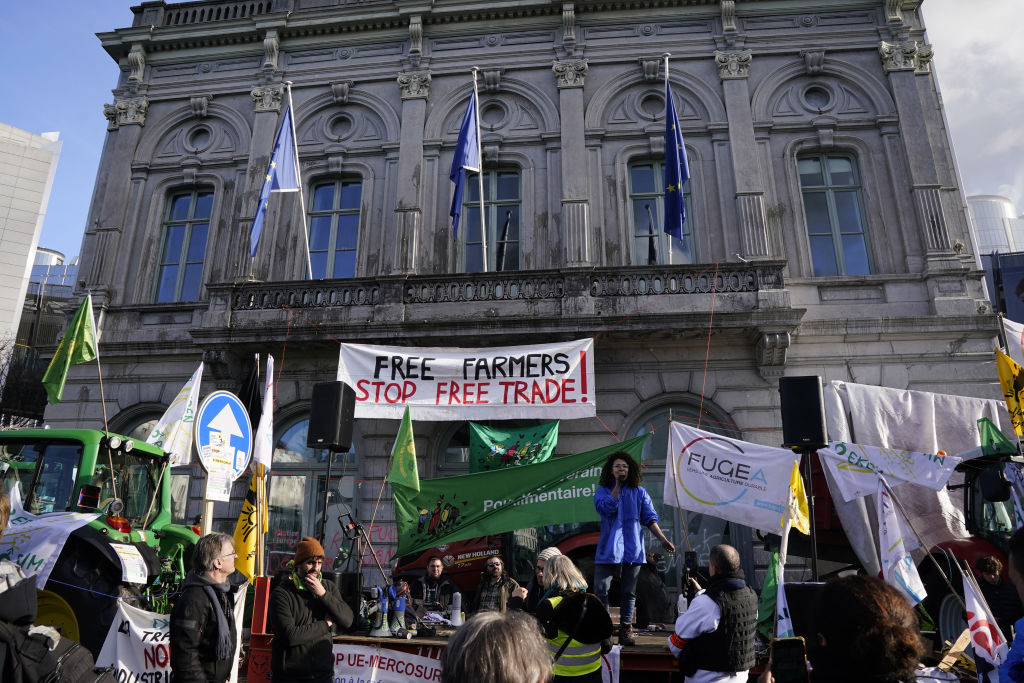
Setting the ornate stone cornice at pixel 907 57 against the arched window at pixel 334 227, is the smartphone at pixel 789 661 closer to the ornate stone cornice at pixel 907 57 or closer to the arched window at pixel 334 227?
the arched window at pixel 334 227

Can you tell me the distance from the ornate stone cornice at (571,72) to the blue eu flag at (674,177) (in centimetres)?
303

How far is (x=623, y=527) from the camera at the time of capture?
6.92 metres

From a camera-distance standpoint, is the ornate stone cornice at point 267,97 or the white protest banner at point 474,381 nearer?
the white protest banner at point 474,381

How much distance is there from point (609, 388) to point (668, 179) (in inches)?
176

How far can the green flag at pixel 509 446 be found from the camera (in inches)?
496

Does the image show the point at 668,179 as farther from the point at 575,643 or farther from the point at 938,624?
the point at 575,643

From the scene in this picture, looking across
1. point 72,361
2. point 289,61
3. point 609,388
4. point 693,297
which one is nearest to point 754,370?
point 693,297

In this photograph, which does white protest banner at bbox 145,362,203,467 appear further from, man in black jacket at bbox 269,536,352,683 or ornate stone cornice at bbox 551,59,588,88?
ornate stone cornice at bbox 551,59,588,88

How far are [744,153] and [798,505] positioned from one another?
10.2 metres

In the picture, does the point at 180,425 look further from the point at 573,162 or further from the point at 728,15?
the point at 728,15

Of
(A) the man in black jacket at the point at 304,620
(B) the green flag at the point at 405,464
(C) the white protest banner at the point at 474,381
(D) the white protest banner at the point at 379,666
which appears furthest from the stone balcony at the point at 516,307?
(A) the man in black jacket at the point at 304,620

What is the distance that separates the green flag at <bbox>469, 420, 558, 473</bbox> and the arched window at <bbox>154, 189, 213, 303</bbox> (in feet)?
27.5

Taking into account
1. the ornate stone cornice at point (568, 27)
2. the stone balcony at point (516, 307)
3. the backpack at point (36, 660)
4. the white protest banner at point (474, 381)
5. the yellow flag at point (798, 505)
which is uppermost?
the ornate stone cornice at point (568, 27)

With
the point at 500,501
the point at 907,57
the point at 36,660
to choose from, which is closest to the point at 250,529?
the point at 500,501
